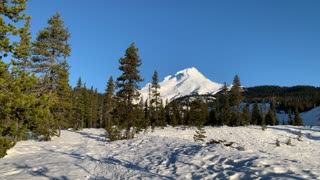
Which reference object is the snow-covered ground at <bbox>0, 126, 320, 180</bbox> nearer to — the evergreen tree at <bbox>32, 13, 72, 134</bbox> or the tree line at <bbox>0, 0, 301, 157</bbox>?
the tree line at <bbox>0, 0, 301, 157</bbox>

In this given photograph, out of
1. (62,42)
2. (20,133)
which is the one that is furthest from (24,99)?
(62,42)

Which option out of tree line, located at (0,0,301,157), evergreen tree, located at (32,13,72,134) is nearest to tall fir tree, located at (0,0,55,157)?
tree line, located at (0,0,301,157)

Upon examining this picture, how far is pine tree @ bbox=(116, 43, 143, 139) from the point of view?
33.5m

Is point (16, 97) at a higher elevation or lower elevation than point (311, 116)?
lower

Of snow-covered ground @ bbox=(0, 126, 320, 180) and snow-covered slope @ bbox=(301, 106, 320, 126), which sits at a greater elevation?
snow-covered slope @ bbox=(301, 106, 320, 126)

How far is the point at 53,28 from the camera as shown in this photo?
3134cm

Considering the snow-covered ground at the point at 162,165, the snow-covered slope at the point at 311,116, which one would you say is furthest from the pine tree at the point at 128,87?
the snow-covered slope at the point at 311,116

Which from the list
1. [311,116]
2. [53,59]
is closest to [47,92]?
[53,59]

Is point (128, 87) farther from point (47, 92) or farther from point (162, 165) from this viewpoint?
point (162, 165)

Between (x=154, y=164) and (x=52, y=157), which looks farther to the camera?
(x=52, y=157)

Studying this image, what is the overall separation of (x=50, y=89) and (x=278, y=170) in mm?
24053

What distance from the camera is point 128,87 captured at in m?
33.9

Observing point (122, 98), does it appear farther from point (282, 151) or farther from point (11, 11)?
point (11, 11)

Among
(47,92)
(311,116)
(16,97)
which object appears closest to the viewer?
(16,97)
